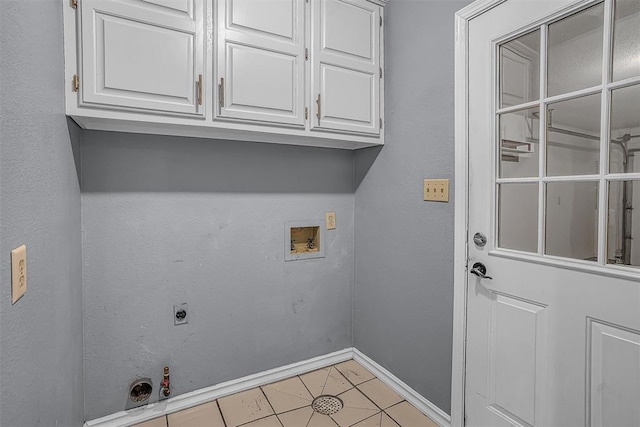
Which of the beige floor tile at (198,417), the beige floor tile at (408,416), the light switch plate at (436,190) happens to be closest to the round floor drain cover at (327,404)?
the beige floor tile at (408,416)

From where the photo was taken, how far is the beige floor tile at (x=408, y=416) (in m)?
1.75

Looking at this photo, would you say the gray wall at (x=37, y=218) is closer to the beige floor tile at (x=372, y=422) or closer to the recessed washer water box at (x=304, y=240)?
the recessed washer water box at (x=304, y=240)

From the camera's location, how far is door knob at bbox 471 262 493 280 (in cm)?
153

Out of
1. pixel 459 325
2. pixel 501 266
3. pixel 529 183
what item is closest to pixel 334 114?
pixel 529 183

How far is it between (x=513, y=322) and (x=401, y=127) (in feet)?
3.84

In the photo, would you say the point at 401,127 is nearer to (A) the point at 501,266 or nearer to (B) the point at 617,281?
(A) the point at 501,266

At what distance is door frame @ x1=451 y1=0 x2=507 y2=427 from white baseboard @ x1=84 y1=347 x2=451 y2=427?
0.21 m

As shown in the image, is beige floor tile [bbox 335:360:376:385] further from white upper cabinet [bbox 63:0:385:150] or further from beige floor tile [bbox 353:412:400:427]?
white upper cabinet [bbox 63:0:385:150]

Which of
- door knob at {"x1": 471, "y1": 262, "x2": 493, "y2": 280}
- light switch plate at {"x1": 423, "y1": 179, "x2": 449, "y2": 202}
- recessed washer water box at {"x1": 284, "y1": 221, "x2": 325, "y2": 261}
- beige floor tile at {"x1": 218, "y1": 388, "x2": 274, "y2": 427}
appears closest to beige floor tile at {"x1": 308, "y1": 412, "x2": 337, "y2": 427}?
beige floor tile at {"x1": 218, "y1": 388, "x2": 274, "y2": 427}

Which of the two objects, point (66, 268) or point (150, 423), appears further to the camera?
point (150, 423)

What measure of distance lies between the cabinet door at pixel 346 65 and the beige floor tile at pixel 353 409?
1606 mm

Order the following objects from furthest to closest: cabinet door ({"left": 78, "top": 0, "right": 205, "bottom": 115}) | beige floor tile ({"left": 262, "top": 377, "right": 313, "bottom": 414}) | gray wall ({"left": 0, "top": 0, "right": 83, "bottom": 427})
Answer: beige floor tile ({"left": 262, "top": 377, "right": 313, "bottom": 414}), cabinet door ({"left": 78, "top": 0, "right": 205, "bottom": 115}), gray wall ({"left": 0, "top": 0, "right": 83, "bottom": 427})

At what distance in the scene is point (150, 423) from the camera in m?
1.73

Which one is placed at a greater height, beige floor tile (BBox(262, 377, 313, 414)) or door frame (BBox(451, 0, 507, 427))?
door frame (BBox(451, 0, 507, 427))
